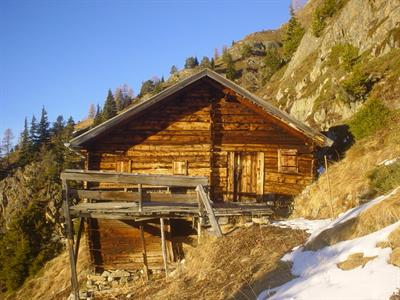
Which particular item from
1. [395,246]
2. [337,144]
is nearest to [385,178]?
[395,246]

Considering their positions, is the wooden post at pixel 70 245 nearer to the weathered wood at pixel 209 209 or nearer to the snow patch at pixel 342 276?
the weathered wood at pixel 209 209

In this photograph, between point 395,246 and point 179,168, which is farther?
point 179,168

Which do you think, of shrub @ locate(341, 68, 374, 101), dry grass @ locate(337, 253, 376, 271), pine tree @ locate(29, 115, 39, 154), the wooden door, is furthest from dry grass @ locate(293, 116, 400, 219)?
pine tree @ locate(29, 115, 39, 154)

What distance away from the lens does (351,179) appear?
49.0 ft

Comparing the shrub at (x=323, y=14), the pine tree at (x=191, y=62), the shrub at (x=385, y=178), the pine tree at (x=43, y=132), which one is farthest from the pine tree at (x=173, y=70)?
the shrub at (x=385, y=178)

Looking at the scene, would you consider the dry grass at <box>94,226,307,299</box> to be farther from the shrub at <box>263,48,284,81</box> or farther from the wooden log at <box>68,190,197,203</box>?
the shrub at <box>263,48,284,81</box>

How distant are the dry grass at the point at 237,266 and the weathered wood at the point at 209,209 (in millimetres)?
296

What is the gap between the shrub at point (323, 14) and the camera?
52312mm

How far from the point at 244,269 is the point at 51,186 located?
211 ft

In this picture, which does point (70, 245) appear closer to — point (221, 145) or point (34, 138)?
point (221, 145)

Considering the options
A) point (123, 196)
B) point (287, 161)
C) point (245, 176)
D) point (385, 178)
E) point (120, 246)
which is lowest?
point (120, 246)

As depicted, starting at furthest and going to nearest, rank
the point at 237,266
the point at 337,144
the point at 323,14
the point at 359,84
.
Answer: the point at 323,14 → the point at 359,84 → the point at 337,144 → the point at 237,266

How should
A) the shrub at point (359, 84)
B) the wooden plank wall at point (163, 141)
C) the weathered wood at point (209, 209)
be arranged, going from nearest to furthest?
the weathered wood at point (209, 209) < the wooden plank wall at point (163, 141) < the shrub at point (359, 84)

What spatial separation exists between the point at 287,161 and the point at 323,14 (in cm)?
4104
